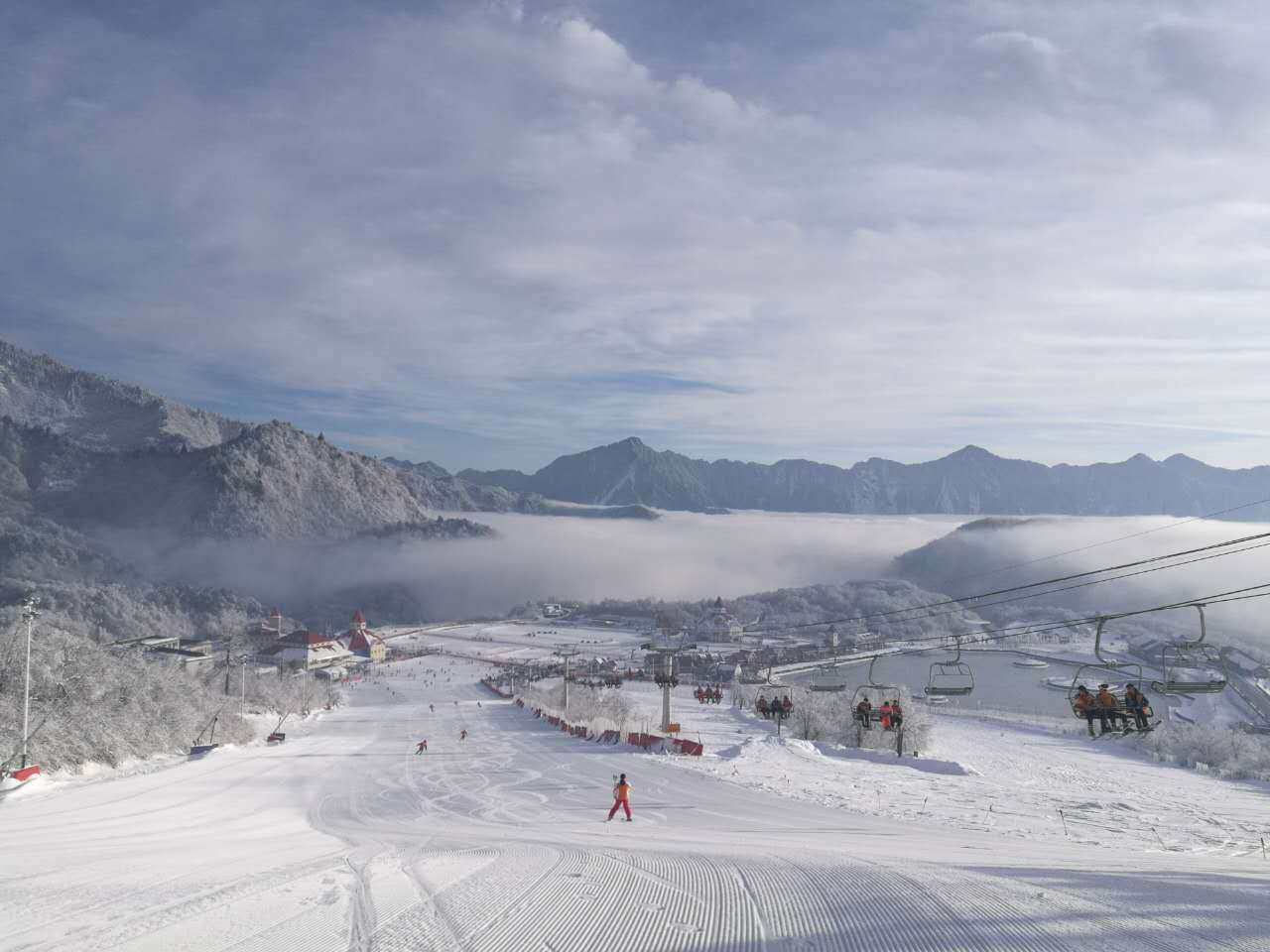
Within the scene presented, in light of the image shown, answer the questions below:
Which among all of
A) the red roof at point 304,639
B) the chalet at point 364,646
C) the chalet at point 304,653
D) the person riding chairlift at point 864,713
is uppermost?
the person riding chairlift at point 864,713

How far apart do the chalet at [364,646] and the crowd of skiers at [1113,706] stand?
126 metres

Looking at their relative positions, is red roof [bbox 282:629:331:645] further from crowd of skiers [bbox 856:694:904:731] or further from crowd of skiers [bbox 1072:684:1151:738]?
crowd of skiers [bbox 1072:684:1151:738]

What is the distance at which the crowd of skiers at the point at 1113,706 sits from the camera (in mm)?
17672

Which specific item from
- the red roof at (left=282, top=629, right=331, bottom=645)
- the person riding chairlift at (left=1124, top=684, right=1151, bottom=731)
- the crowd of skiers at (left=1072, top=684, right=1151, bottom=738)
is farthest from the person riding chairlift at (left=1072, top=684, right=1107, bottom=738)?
the red roof at (left=282, top=629, right=331, bottom=645)

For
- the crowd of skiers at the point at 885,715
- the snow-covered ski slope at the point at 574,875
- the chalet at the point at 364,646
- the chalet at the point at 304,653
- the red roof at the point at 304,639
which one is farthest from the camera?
the chalet at the point at 364,646

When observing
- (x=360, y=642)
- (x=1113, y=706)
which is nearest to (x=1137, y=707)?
(x=1113, y=706)

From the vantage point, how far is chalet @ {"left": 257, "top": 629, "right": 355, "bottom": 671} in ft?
377

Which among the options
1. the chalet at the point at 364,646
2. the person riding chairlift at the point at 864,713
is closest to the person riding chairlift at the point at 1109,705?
the person riding chairlift at the point at 864,713

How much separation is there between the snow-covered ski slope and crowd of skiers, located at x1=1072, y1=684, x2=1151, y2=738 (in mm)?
2715

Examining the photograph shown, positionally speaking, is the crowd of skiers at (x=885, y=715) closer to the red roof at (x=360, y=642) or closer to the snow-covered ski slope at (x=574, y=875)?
the snow-covered ski slope at (x=574, y=875)

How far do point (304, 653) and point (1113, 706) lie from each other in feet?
384

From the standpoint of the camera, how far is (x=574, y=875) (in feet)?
36.3

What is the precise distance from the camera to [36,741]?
27.2m

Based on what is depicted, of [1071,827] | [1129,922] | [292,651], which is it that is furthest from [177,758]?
[292,651]
